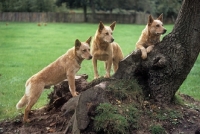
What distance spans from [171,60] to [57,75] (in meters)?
2.47

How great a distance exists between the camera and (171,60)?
23.2 ft

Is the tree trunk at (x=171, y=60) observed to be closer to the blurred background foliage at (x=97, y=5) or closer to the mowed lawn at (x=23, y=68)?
the mowed lawn at (x=23, y=68)

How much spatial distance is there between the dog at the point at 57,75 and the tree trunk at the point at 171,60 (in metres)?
0.92

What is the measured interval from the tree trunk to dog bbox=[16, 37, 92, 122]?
921mm

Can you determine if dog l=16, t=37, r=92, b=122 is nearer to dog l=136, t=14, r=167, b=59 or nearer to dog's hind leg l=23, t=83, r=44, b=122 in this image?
dog's hind leg l=23, t=83, r=44, b=122

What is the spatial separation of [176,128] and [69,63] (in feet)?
8.69

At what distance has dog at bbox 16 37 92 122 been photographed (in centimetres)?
718

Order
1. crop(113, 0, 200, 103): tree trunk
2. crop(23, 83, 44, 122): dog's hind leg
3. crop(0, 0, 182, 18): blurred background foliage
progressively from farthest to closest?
crop(0, 0, 182, 18): blurred background foliage → crop(23, 83, 44, 122): dog's hind leg → crop(113, 0, 200, 103): tree trunk

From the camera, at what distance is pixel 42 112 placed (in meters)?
7.84

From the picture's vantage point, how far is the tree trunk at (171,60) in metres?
6.95

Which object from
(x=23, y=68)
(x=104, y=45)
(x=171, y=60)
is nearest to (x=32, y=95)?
(x=104, y=45)

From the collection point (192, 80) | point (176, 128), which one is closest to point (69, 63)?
point (176, 128)

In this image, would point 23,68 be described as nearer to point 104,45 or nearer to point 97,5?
point 104,45

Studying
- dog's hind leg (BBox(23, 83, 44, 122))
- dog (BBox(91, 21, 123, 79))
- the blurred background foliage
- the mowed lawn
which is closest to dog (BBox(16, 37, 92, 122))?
dog's hind leg (BBox(23, 83, 44, 122))
